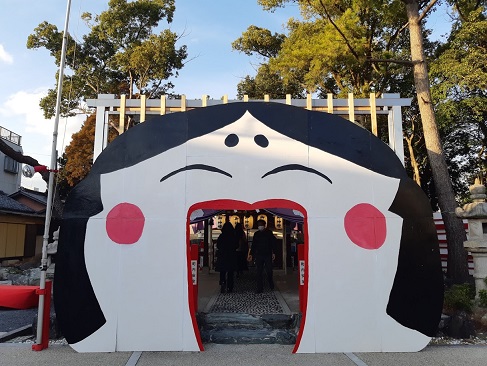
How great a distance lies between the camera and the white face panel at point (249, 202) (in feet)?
19.3

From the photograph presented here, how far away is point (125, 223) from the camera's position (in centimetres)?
612

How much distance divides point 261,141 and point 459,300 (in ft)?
15.8

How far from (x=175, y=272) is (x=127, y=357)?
4.39 feet

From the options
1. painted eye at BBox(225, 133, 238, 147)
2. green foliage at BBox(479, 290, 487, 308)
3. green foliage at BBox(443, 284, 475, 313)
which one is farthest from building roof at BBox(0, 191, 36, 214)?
green foliage at BBox(479, 290, 487, 308)

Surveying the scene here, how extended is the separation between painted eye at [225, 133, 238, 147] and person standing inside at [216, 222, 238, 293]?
11.7 feet

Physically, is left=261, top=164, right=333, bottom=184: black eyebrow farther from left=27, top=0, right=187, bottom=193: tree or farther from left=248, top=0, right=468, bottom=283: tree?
left=27, top=0, right=187, bottom=193: tree

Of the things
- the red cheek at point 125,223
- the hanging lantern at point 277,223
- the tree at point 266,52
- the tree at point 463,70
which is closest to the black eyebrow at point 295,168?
the red cheek at point 125,223

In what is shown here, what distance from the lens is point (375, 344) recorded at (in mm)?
5871

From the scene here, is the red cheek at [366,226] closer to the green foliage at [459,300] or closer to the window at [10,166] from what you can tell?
the green foliage at [459,300]

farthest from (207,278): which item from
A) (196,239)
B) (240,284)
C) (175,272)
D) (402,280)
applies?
(402,280)

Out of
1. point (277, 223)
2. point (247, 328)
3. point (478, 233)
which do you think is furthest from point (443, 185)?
point (247, 328)

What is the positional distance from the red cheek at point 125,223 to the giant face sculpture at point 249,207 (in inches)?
0.6

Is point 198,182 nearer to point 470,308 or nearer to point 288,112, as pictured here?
point 288,112

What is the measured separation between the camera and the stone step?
632 centimetres
